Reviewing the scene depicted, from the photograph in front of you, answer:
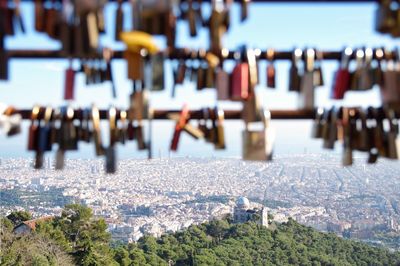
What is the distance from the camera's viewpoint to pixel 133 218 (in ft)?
175

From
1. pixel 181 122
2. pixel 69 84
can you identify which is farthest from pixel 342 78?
pixel 69 84

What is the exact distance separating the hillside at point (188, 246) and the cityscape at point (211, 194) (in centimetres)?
646

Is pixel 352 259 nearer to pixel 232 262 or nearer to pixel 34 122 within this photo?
pixel 232 262

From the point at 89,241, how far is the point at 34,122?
18.8m

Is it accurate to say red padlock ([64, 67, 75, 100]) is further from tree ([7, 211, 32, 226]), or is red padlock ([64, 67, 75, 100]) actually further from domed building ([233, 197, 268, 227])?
domed building ([233, 197, 268, 227])

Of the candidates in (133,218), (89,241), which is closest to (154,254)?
(89,241)

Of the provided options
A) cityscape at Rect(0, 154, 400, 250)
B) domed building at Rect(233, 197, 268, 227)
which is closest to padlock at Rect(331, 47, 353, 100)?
cityscape at Rect(0, 154, 400, 250)

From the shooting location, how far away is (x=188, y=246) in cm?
3128

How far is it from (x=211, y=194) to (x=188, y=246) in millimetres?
35229

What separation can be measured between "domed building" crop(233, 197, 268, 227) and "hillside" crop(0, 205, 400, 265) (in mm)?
1126

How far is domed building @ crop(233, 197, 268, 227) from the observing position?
41281 millimetres

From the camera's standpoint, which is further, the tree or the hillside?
the tree

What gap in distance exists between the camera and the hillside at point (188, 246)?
1723 centimetres

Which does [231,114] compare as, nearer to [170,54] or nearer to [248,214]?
[170,54]
